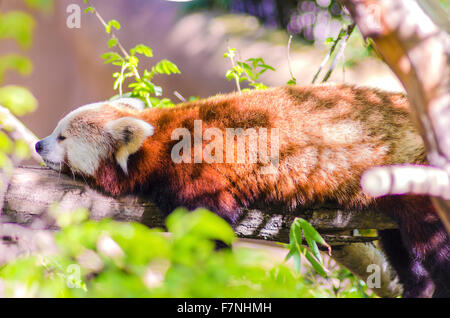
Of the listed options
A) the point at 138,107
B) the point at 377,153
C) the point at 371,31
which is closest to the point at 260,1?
the point at 138,107

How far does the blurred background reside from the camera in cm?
644

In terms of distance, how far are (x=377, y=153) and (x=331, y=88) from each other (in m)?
0.59

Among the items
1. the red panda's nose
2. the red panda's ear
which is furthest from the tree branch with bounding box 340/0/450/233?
the red panda's nose

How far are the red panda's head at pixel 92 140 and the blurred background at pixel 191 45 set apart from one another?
3.84 m

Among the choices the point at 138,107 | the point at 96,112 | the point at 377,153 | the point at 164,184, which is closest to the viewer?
the point at 377,153

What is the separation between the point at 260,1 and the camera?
7.24 m

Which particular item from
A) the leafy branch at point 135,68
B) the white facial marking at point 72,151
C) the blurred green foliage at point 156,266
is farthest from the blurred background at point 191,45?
the blurred green foliage at point 156,266

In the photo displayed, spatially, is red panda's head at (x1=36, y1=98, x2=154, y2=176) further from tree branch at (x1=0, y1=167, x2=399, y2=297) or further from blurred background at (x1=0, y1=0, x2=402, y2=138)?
blurred background at (x1=0, y1=0, x2=402, y2=138)

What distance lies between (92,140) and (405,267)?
246cm

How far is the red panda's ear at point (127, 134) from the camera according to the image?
104 inches

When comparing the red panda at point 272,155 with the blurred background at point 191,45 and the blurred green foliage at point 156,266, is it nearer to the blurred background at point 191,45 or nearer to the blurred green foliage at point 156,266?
the blurred green foliage at point 156,266

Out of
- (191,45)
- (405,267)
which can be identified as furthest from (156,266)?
(191,45)

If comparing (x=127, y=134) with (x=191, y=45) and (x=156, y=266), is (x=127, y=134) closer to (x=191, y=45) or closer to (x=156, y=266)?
(x=156, y=266)
